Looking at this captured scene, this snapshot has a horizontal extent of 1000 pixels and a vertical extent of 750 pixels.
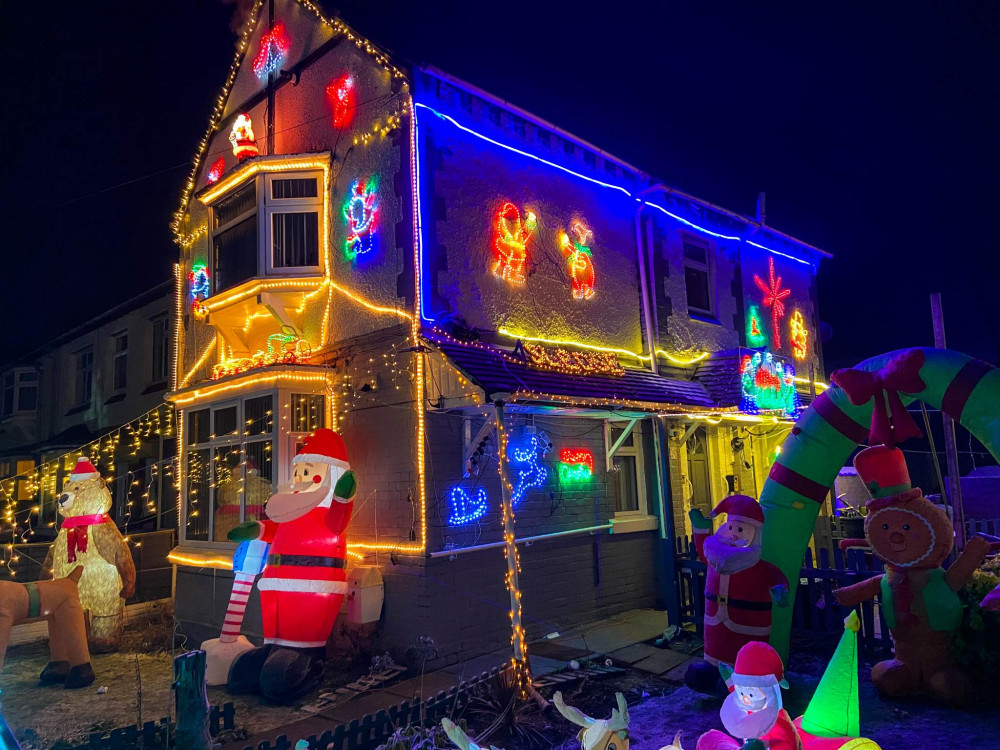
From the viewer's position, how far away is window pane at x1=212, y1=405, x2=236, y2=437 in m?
9.77

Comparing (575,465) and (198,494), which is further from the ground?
(575,465)

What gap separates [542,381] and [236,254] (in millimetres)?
5246

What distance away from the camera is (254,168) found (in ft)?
30.6

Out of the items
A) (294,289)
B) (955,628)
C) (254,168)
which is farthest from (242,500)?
(955,628)

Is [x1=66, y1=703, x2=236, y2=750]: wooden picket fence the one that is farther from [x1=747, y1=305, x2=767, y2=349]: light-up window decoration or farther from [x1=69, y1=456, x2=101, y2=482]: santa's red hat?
[x1=747, y1=305, x2=767, y2=349]: light-up window decoration

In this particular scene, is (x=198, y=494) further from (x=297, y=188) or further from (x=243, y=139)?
(x=243, y=139)

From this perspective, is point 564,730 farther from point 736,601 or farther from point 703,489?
point 703,489

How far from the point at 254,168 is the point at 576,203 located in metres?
4.80

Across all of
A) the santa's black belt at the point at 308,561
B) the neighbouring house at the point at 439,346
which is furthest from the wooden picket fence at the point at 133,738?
the neighbouring house at the point at 439,346

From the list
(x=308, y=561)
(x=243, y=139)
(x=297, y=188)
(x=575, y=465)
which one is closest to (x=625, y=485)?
(x=575, y=465)

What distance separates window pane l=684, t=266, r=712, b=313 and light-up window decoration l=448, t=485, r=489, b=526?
6.34m

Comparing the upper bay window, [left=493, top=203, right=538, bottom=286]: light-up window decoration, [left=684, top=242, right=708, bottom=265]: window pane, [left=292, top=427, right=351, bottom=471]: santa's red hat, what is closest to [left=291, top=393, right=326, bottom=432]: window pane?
[left=292, top=427, right=351, bottom=471]: santa's red hat

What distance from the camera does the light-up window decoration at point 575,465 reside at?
973 centimetres

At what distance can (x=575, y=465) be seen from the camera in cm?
993
